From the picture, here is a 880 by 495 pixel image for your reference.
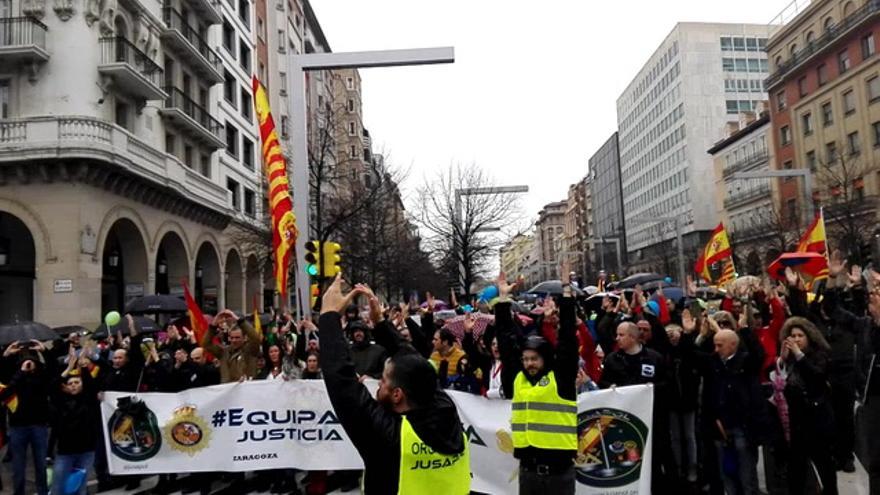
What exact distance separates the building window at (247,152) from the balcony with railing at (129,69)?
1196cm

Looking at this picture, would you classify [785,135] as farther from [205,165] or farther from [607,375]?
[607,375]

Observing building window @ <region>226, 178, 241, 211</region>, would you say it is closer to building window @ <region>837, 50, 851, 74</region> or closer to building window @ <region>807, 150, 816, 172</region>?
building window @ <region>837, 50, 851, 74</region>

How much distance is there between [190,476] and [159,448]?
2.02ft

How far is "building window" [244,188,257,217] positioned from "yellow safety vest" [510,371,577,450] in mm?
33798

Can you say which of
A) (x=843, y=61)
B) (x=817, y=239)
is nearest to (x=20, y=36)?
(x=817, y=239)

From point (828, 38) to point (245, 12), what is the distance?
36718 millimetres

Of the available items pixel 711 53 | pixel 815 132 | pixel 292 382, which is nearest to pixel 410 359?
pixel 292 382

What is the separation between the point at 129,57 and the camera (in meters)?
23.2

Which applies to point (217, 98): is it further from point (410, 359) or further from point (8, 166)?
point (410, 359)

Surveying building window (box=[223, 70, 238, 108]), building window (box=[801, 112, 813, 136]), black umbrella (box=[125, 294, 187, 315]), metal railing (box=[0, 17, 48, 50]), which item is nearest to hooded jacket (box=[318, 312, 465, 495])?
black umbrella (box=[125, 294, 187, 315])

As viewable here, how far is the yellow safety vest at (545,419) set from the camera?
15.9 feet

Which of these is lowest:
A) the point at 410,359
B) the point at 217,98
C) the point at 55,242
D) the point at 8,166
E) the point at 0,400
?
the point at 0,400

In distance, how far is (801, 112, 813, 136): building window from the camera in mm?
48906

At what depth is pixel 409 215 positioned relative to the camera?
1590 inches
